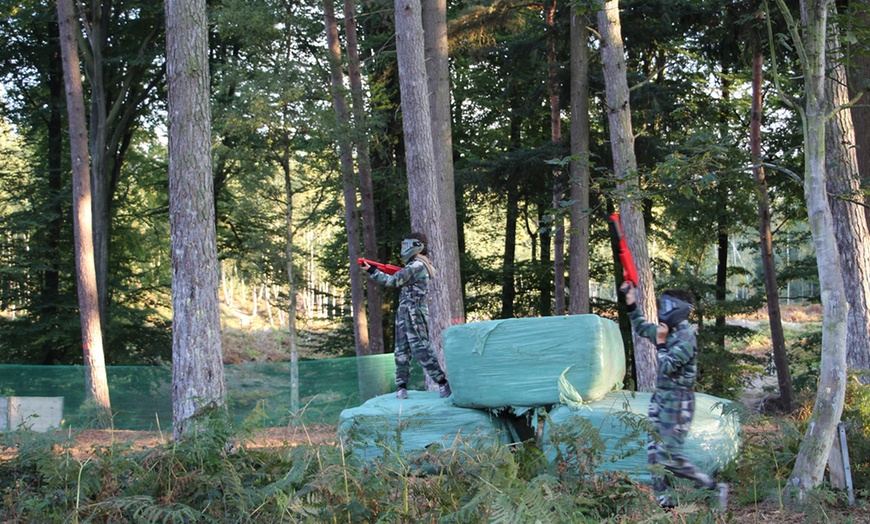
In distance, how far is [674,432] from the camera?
562cm

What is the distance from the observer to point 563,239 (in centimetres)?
1989

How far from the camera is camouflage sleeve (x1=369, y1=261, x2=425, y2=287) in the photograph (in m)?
8.20

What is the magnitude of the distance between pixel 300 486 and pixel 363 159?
552 inches

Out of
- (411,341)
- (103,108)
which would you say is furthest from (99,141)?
(411,341)

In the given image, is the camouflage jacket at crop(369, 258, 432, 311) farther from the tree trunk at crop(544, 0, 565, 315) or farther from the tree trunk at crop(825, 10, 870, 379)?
the tree trunk at crop(544, 0, 565, 315)

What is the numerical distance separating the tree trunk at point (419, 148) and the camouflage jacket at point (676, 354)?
6091 mm

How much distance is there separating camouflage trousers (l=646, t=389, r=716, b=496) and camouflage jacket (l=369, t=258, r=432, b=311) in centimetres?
338

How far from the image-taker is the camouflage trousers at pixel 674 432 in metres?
5.54

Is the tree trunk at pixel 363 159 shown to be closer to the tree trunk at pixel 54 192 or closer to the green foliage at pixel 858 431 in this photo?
the tree trunk at pixel 54 192

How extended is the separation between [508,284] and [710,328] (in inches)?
260

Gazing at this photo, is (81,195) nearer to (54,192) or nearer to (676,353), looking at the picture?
(54,192)

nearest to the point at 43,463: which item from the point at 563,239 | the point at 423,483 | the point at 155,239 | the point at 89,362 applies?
the point at 423,483

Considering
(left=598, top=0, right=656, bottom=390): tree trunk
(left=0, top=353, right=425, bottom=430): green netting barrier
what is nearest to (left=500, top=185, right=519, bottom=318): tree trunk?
(left=0, top=353, right=425, bottom=430): green netting barrier

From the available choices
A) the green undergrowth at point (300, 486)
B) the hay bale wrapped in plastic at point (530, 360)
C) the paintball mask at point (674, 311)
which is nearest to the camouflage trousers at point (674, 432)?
the paintball mask at point (674, 311)
